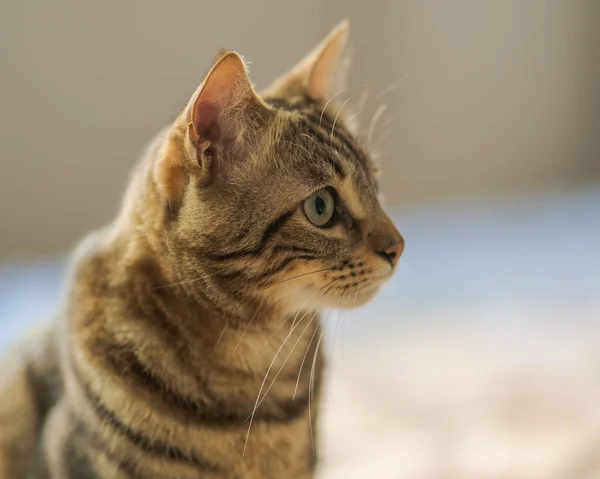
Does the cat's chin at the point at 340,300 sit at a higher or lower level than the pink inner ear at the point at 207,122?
lower

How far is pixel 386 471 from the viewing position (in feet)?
3.06

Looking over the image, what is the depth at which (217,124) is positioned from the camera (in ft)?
2.26

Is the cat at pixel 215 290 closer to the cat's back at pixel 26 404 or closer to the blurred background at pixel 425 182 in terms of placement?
the cat's back at pixel 26 404

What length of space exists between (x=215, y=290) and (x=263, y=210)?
0.34 ft

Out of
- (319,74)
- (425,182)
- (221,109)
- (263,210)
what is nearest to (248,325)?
(263,210)

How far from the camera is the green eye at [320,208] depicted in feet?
2.32

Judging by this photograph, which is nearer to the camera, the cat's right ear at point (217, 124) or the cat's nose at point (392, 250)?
the cat's right ear at point (217, 124)

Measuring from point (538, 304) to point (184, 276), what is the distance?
93 centimetres

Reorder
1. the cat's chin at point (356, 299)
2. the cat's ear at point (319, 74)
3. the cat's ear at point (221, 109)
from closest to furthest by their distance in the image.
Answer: the cat's ear at point (221, 109)
the cat's chin at point (356, 299)
the cat's ear at point (319, 74)

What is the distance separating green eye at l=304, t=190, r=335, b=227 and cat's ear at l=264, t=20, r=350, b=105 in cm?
21

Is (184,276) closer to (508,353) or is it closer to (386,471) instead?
(386,471)

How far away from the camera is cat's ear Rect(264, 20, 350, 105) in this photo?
0.86m

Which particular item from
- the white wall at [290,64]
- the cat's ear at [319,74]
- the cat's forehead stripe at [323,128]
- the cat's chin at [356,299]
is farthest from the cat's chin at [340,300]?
the white wall at [290,64]

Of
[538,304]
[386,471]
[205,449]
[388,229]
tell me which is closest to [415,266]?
[538,304]
